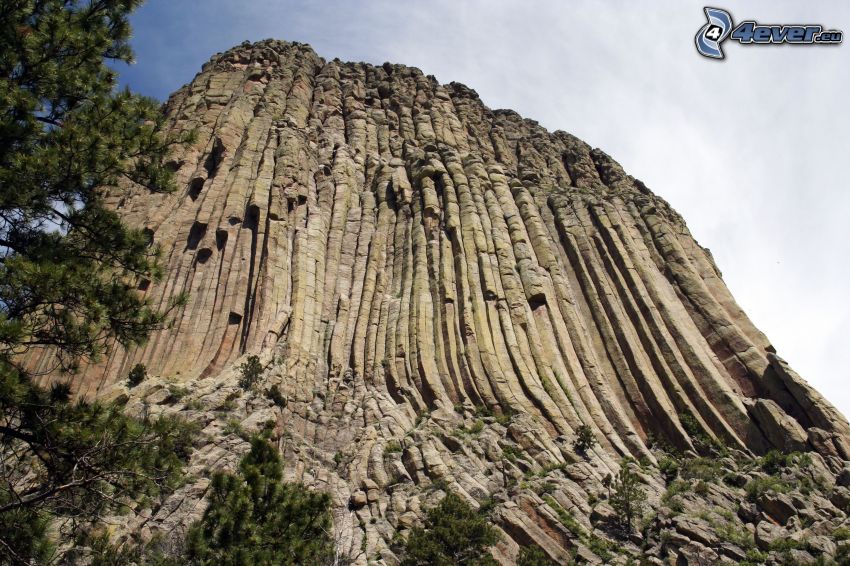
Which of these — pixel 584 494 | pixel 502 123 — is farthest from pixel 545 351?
pixel 502 123

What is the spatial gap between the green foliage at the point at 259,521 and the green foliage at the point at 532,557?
35.2ft

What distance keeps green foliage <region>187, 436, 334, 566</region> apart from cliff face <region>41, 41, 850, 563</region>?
883cm

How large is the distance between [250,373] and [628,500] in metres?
21.9

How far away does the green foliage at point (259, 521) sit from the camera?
1393 centimetres

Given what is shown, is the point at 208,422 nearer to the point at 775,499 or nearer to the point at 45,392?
the point at 45,392

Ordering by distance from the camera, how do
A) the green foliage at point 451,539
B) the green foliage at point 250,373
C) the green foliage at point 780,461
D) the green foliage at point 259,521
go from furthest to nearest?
1. the green foliage at point 250,373
2. the green foliage at point 780,461
3. the green foliage at point 451,539
4. the green foliage at point 259,521

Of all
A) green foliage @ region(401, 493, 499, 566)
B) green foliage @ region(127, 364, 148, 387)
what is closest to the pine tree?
green foliage @ region(401, 493, 499, 566)

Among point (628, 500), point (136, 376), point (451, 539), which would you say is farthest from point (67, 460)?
point (136, 376)

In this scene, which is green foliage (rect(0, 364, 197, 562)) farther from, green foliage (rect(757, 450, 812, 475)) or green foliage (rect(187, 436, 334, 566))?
green foliage (rect(757, 450, 812, 475))

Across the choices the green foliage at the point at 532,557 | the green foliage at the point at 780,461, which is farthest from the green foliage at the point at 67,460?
the green foliage at the point at 780,461

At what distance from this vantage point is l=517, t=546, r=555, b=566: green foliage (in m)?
24.4

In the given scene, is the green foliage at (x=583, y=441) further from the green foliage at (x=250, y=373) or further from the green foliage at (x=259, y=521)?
the green foliage at (x=259, y=521)

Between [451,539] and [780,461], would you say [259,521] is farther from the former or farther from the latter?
[780,461]

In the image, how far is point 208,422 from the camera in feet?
98.3
